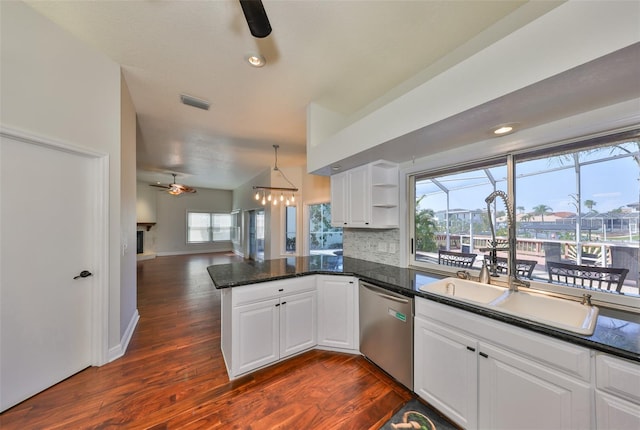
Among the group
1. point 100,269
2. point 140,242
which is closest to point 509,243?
point 100,269

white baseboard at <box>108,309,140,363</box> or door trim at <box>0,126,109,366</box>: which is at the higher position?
door trim at <box>0,126,109,366</box>

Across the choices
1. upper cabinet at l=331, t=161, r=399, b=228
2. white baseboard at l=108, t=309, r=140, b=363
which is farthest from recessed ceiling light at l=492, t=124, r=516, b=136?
white baseboard at l=108, t=309, r=140, b=363

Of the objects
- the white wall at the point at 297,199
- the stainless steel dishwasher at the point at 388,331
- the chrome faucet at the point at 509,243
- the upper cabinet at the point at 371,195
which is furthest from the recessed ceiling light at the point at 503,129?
the white wall at the point at 297,199

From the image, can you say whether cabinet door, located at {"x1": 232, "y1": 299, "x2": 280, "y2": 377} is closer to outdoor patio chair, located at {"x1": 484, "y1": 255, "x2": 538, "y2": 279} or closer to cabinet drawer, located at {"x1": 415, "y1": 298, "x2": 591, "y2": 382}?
cabinet drawer, located at {"x1": 415, "y1": 298, "x2": 591, "y2": 382}

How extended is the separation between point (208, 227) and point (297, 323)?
910 cm

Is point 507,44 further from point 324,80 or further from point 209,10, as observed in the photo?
point 209,10

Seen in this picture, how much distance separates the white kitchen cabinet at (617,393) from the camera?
3.18ft

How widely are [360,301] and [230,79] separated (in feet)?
8.91

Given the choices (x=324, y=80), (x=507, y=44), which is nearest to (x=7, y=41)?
(x=324, y=80)

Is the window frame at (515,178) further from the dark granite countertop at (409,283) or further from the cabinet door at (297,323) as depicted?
the cabinet door at (297,323)

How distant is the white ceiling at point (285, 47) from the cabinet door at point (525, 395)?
5.02 ft

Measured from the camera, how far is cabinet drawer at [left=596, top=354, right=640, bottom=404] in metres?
0.96

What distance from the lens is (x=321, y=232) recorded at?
552 cm

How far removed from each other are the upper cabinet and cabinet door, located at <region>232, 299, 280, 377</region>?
4.47ft
